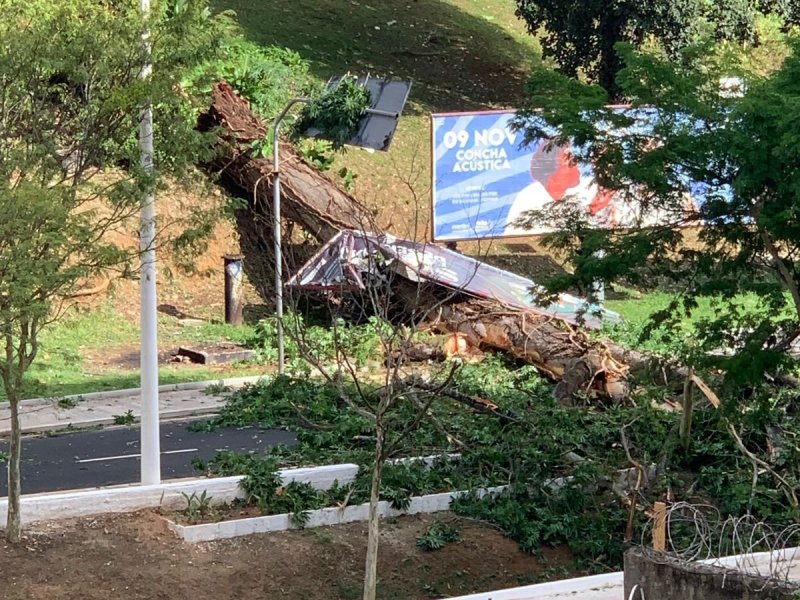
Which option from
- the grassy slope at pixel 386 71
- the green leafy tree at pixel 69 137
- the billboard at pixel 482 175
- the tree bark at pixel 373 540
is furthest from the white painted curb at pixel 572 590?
the billboard at pixel 482 175

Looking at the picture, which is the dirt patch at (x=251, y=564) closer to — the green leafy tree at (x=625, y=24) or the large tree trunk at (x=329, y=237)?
the large tree trunk at (x=329, y=237)

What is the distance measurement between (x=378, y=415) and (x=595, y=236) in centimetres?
365

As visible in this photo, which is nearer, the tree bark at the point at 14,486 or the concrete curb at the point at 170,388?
the tree bark at the point at 14,486

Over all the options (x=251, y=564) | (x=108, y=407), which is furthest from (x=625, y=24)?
(x=251, y=564)

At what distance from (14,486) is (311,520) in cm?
Result: 298

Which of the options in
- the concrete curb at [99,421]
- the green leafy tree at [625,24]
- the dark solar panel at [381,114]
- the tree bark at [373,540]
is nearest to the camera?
the tree bark at [373,540]

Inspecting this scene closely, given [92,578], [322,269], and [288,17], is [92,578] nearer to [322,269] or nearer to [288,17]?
[322,269]

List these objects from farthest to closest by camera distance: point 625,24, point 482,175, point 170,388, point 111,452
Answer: point 625,24, point 482,175, point 170,388, point 111,452

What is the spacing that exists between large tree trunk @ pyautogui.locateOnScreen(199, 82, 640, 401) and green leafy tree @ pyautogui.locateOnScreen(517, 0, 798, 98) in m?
10.7

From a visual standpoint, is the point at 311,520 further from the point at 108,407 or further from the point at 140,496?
the point at 108,407

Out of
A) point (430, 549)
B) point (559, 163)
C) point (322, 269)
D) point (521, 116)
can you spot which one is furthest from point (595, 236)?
point (559, 163)

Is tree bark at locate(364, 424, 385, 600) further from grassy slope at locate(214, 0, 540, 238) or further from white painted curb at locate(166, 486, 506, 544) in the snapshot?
grassy slope at locate(214, 0, 540, 238)

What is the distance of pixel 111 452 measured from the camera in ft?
47.1

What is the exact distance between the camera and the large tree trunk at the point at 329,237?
1725 cm
